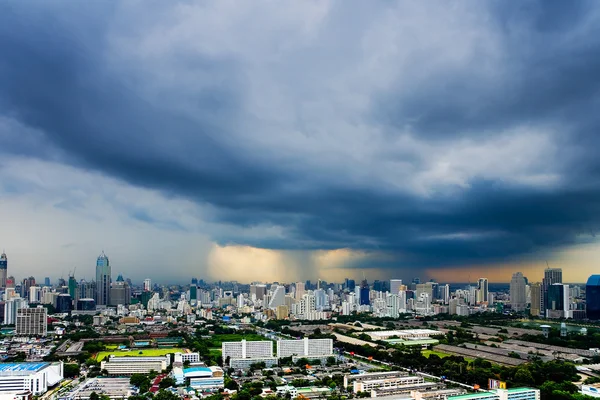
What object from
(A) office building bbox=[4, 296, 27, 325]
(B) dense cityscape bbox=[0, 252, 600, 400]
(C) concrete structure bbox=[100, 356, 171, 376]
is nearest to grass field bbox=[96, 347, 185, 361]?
(B) dense cityscape bbox=[0, 252, 600, 400]

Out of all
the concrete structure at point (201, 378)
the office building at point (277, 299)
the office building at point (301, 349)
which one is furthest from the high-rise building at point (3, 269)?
the concrete structure at point (201, 378)

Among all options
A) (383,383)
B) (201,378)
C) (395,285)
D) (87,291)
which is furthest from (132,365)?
(395,285)

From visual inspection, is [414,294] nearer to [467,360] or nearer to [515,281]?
[515,281]

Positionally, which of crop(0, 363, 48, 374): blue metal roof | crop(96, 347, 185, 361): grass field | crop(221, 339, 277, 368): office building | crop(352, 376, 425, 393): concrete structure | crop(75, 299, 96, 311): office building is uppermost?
crop(0, 363, 48, 374): blue metal roof

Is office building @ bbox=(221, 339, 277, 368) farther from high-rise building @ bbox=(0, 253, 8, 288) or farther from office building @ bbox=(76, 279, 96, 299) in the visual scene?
high-rise building @ bbox=(0, 253, 8, 288)

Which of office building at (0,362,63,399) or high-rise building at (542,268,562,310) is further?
high-rise building at (542,268,562,310)

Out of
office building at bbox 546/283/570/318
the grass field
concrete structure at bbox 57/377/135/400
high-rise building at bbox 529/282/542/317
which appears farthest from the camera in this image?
high-rise building at bbox 529/282/542/317

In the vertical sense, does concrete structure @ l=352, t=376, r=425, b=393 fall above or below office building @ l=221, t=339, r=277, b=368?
above
